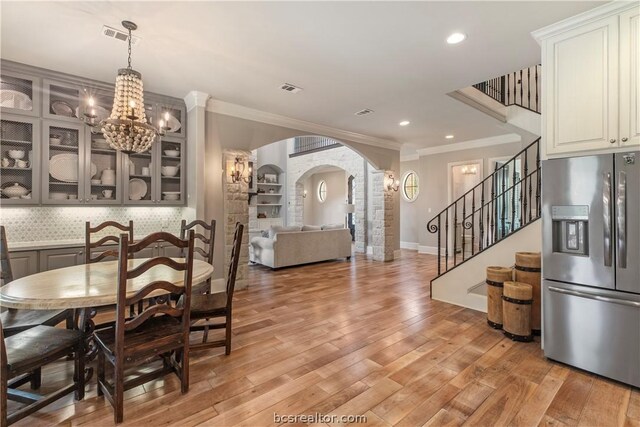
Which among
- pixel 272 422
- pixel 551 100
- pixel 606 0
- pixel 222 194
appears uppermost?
pixel 606 0

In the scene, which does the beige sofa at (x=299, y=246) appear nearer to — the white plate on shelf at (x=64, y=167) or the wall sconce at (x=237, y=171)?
the wall sconce at (x=237, y=171)

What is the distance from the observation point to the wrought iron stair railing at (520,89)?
18.2 ft

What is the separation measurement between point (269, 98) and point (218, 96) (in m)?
0.73

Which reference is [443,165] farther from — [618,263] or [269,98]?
[618,263]

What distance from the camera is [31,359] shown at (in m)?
1.67

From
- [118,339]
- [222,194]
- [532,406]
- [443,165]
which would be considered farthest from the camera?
[443,165]

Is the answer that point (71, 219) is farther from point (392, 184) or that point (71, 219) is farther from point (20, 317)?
point (392, 184)

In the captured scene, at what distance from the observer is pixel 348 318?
11.4 ft

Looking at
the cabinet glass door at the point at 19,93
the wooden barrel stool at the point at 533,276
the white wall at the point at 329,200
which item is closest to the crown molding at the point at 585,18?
the wooden barrel stool at the point at 533,276

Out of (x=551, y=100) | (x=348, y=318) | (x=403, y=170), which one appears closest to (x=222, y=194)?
(x=348, y=318)

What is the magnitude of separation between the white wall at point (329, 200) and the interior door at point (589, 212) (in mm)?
8986

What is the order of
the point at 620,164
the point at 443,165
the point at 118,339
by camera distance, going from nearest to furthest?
the point at 118,339, the point at 620,164, the point at 443,165

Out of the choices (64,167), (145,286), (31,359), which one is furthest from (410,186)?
(31,359)

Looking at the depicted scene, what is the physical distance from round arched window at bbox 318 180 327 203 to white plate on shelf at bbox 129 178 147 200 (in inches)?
341
